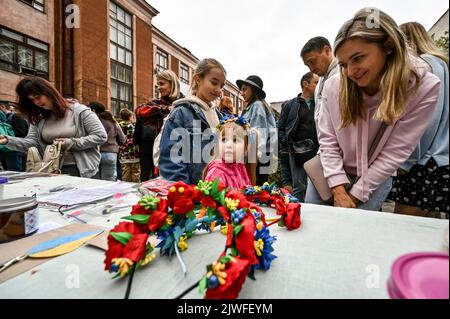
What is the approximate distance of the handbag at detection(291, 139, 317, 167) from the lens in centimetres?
189

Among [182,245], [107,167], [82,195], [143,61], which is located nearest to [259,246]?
[182,245]

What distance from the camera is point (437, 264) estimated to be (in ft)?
0.73

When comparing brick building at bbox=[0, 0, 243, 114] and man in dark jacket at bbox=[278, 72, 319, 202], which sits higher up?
brick building at bbox=[0, 0, 243, 114]

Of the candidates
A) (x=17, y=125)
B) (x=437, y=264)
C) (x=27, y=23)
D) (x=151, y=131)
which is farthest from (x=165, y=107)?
(x=27, y=23)

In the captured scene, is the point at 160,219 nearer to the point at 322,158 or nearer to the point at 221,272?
the point at 221,272

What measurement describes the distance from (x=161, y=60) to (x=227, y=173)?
1217 centimetres

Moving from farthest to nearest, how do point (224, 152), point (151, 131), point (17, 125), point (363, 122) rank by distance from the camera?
point (17, 125) < point (151, 131) < point (224, 152) < point (363, 122)

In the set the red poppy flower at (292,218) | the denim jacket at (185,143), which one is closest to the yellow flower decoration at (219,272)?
the red poppy flower at (292,218)

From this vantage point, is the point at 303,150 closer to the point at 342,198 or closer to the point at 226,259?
the point at 342,198

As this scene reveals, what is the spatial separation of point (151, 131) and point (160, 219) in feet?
6.67

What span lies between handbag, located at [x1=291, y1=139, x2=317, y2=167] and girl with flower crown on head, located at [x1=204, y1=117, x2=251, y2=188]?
82 centimetres

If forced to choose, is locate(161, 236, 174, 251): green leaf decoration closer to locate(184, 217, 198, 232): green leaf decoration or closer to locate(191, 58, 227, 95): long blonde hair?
locate(184, 217, 198, 232): green leaf decoration

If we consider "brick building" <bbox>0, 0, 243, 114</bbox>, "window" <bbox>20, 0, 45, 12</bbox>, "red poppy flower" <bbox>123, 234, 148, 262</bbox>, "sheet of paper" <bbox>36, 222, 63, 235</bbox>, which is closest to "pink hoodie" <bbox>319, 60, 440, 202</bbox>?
"red poppy flower" <bbox>123, 234, 148, 262</bbox>

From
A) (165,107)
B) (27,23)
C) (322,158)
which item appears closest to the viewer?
(322,158)
